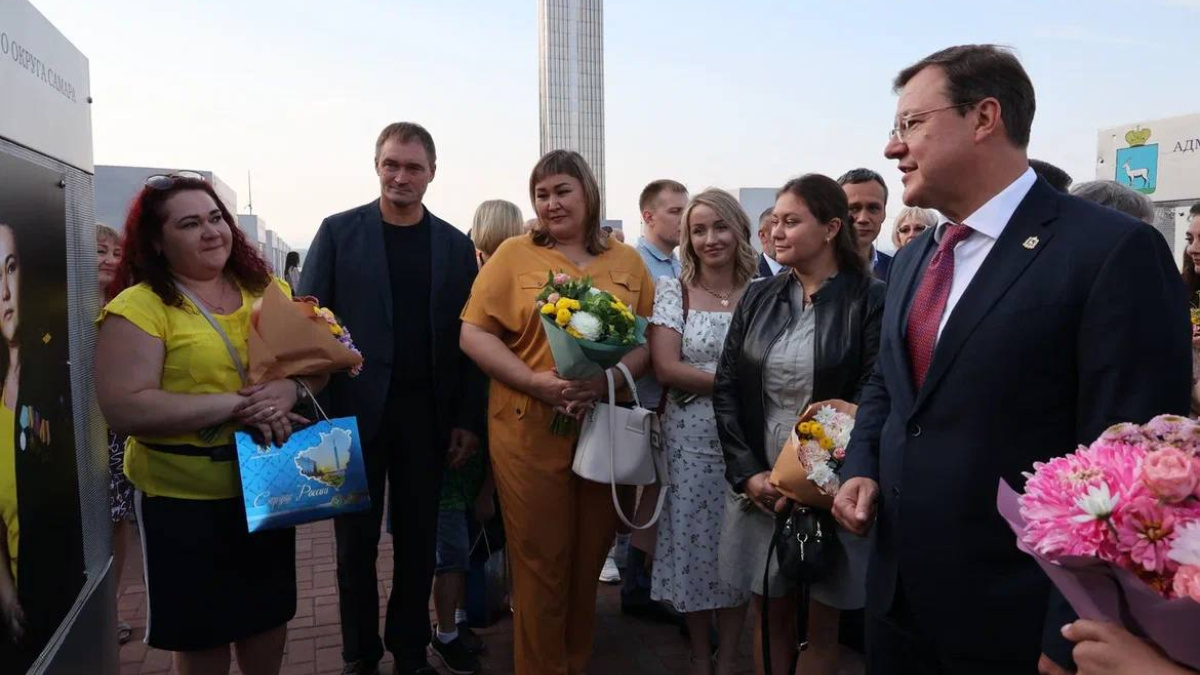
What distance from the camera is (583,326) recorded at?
293 centimetres

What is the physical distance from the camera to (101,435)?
2.76m

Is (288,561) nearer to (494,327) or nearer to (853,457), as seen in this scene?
(494,327)

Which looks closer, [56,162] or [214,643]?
[56,162]

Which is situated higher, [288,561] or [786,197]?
[786,197]

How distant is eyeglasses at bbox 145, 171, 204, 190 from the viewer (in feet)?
8.63

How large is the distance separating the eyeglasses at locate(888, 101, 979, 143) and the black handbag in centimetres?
129

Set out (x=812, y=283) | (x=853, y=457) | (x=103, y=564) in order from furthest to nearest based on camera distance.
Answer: (x=812, y=283)
(x=103, y=564)
(x=853, y=457)

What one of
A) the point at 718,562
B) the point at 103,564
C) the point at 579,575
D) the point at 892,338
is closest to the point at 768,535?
the point at 718,562

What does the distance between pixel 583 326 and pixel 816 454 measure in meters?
0.97

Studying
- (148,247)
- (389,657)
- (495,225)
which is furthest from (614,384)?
(495,225)

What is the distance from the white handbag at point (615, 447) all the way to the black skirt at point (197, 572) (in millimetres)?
1268

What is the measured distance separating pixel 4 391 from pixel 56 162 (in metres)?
0.84

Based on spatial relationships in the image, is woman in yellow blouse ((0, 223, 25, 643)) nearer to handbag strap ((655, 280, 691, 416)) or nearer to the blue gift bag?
the blue gift bag

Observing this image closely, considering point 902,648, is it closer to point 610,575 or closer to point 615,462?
point 615,462
